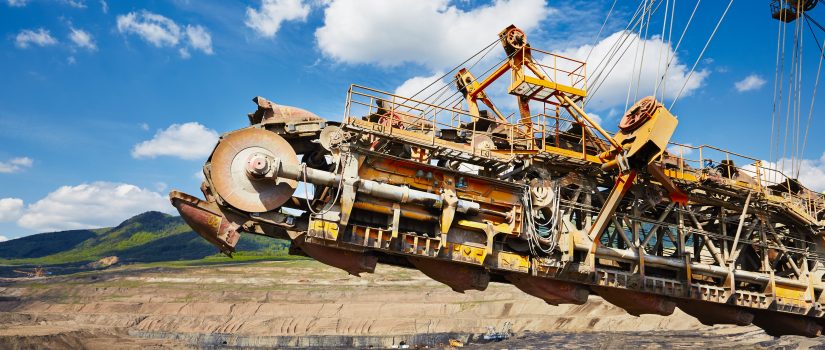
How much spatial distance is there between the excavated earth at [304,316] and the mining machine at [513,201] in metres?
16.4

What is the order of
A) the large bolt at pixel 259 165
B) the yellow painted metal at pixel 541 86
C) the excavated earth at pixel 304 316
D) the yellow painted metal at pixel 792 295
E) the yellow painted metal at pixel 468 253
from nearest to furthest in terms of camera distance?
the large bolt at pixel 259 165 → the yellow painted metal at pixel 468 253 → the yellow painted metal at pixel 541 86 → the yellow painted metal at pixel 792 295 → the excavated earth at pixel 304 316

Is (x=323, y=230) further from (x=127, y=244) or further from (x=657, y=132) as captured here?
(x=127, y=244)

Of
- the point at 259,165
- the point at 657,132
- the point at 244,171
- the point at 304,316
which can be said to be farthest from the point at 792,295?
the point at 304,316

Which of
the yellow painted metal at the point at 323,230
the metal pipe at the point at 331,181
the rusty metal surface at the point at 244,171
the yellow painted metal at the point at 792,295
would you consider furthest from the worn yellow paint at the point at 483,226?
the yellow painted metal at the point at 792,295

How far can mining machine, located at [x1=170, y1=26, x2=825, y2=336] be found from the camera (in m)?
9.24

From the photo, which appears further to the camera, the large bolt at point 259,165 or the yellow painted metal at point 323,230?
the yellow painted metal at point 323,230

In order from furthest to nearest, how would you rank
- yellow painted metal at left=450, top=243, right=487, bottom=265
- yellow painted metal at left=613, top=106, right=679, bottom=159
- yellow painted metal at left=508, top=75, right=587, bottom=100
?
yellow painted metal at left=508, top=75, right=587, bottom=100, yellow painted metal at left=613, top=106, right=679, bottom=159, yellow painted metal at left=450, top=243, right=487, bottom=265

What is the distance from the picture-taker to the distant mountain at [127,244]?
8750 centimetres

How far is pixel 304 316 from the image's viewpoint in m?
40.0

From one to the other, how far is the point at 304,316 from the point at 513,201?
32.3 metres

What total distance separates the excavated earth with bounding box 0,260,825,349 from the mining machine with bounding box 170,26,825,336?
53.9 feet

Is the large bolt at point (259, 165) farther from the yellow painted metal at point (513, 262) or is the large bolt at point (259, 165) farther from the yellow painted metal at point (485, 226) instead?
the yellow painted metal at point (513, 262)

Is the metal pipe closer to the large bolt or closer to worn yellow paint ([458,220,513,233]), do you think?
the large bolt

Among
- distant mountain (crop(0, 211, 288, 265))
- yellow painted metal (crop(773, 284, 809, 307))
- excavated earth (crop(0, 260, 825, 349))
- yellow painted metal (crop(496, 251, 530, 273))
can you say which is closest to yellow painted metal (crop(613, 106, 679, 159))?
yellow painted metal (crop(496, 251, 530, 273))
